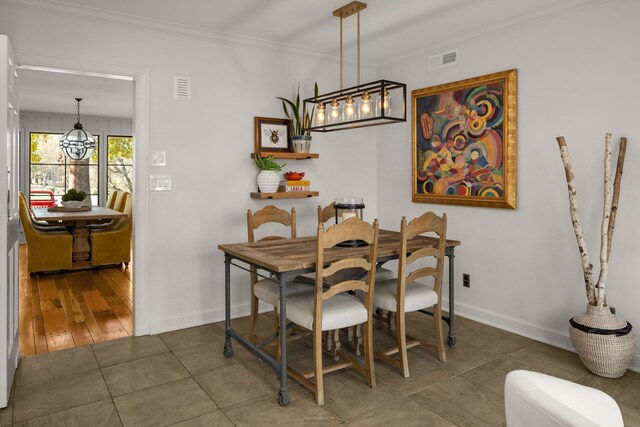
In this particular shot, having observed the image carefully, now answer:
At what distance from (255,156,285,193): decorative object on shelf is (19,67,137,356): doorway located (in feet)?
3.47

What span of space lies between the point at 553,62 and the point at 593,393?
9.21 feet

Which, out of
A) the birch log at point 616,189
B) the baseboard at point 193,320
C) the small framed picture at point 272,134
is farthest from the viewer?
the small framed picture at point 272,134

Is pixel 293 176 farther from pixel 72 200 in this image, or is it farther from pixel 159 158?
pixel 72 200

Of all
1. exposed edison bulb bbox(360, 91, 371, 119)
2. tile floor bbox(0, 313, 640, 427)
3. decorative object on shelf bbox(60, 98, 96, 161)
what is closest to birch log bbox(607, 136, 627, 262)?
tile floor bbox(0, 313, 640, 427)

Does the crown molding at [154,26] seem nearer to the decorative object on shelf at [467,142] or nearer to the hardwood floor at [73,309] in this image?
the decorative object on shelf at [467,142]

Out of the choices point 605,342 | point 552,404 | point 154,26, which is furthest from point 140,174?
point 605,342

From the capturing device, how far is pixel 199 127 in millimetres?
3861

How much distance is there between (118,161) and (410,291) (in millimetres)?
8015

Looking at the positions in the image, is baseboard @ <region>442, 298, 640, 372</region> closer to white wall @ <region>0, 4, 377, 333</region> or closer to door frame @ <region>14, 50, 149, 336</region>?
white wall @ <region>0, 4, 377, 333</region>

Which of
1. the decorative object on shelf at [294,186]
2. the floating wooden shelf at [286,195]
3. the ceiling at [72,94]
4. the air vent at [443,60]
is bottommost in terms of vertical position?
the floating wooden shelf at [286,195]

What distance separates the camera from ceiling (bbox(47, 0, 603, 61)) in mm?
3240

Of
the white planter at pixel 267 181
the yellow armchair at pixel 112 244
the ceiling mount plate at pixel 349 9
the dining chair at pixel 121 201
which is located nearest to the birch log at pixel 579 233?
the ceiling mount plate at pixel 349 9

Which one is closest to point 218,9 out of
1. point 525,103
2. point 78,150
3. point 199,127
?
point 199,127

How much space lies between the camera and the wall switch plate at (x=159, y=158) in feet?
12.0
